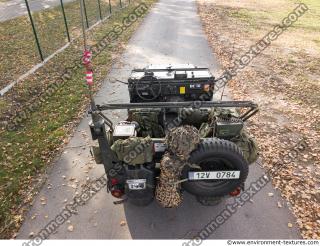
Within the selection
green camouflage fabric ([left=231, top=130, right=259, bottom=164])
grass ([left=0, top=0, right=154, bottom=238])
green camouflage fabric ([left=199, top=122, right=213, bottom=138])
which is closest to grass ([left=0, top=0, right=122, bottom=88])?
grass ([left=0, top=0, right=154, bottom=238])

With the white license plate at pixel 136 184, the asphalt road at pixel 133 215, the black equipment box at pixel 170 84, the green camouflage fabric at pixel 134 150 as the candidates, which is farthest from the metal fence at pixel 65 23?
the white license plate at pixel 136 184

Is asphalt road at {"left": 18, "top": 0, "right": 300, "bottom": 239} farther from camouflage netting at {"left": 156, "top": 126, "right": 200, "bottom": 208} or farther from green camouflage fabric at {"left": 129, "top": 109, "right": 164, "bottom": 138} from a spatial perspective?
green camouflage fabric at {"left": 129, "top": 109, "right": 164, "bottom": 138}

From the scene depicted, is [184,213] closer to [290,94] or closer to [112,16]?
[290,94]

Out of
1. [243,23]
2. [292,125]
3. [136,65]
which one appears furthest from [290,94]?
[243,23]

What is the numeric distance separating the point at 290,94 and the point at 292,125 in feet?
7.80

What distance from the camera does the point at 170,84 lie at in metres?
7.29

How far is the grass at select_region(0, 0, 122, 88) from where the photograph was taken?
12.5 meters

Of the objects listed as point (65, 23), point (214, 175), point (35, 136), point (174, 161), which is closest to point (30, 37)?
point (65, 23)

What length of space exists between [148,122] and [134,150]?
131 centimetres

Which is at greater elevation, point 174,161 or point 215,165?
point 174,161

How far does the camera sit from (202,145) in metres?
4.34

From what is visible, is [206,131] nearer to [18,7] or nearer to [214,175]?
[214,175]

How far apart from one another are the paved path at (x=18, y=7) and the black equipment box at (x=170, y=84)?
18.2 metres

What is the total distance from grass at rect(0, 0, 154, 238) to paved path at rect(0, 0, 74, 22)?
12161 mm
